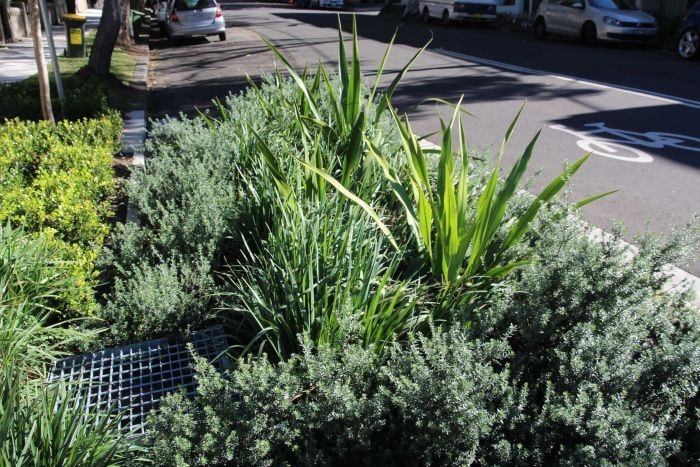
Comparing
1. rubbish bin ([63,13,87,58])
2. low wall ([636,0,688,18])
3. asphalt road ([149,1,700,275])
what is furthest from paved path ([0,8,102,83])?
low wall ([636,0,688,18])

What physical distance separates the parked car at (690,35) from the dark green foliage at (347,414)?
1612 cm

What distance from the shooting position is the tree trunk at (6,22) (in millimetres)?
17567

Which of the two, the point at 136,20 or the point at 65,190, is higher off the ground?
the point at 136,20

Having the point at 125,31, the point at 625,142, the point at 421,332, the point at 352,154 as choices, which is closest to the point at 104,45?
the point at 125,31

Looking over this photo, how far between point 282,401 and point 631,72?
13784 mm

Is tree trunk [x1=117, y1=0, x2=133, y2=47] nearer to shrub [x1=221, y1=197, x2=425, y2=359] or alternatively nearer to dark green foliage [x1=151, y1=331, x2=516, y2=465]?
shrub [x1=221, y1=197, x2=425, y2=359]

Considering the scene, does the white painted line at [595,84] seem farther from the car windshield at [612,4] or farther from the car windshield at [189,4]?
the car windshield at [189,4]

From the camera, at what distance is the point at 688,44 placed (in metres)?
16.0

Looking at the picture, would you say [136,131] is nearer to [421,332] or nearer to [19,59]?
[421,332]

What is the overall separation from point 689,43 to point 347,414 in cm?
1679

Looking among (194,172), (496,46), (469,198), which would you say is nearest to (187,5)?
(496,46)

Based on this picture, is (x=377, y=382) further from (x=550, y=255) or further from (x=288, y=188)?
(x=288, y=188)

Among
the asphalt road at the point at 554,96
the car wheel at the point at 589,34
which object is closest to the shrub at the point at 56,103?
the asphalt road at the point at 554,96

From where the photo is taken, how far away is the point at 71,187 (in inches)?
180
